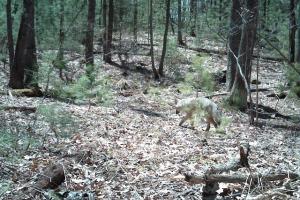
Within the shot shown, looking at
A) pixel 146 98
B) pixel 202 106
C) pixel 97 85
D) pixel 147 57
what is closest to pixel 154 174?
pixel 202 106

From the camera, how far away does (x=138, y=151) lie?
8539 mm

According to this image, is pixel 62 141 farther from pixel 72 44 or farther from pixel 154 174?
pixel 72 44

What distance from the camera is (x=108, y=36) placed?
76.1 feet

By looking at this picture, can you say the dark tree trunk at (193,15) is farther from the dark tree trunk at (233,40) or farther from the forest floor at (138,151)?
the forest floor at (138,151)

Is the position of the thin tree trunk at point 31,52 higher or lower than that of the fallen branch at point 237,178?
higher

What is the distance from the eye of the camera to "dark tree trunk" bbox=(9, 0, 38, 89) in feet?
45.9

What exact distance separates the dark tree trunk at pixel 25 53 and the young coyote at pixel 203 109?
529 cm

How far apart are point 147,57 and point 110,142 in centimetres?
1701

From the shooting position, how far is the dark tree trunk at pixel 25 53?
1399 cm

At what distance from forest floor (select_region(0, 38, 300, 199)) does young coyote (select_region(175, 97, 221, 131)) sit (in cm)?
32

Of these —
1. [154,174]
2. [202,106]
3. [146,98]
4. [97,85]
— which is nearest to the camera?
[154,174]

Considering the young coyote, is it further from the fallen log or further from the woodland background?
the fallen log

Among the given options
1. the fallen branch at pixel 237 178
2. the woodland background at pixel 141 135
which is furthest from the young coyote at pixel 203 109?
the fallen branch at pixel 237 178

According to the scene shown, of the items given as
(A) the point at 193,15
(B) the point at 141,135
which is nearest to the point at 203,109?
(B) the point at 141,135
